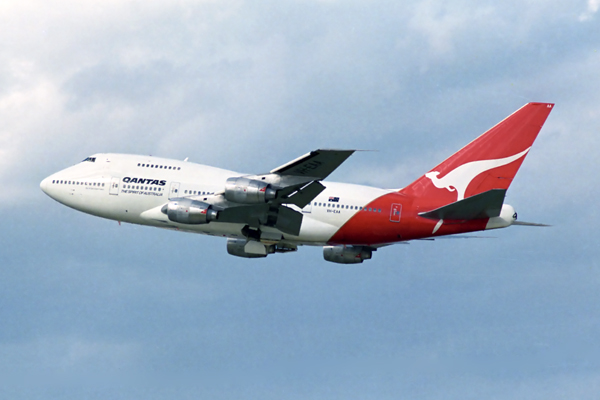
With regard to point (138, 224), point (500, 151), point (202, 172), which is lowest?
point (138, 224)

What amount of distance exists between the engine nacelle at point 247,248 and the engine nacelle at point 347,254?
6.77 m

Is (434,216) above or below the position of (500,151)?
below

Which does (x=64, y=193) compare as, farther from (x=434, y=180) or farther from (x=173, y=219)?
(x=434, y=180)

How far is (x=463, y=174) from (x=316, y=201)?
10.5m

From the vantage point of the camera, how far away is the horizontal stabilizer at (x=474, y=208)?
50.3m

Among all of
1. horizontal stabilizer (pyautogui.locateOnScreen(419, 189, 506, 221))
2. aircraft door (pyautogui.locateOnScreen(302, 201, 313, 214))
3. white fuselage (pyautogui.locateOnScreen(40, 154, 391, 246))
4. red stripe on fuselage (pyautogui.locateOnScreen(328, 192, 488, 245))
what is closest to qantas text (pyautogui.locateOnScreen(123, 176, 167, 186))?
white fuselage (pyautogui.locateOnScreen(40, 154, 391, 246))

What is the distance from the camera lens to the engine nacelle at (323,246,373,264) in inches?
2420

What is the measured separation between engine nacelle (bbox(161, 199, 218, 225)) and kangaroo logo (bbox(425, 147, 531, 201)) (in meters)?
15.4

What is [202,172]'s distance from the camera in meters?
57.1

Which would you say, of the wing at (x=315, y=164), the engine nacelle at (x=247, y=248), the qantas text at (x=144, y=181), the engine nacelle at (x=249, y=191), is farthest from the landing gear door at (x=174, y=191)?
the wing at (x=315, y=164)

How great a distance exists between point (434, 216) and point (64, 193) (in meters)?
27.0

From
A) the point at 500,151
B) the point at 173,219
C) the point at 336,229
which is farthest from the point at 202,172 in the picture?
the point at 500,151

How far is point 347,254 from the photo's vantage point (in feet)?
204

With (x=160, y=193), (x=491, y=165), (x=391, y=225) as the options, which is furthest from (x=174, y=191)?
(x=491, y=165)
